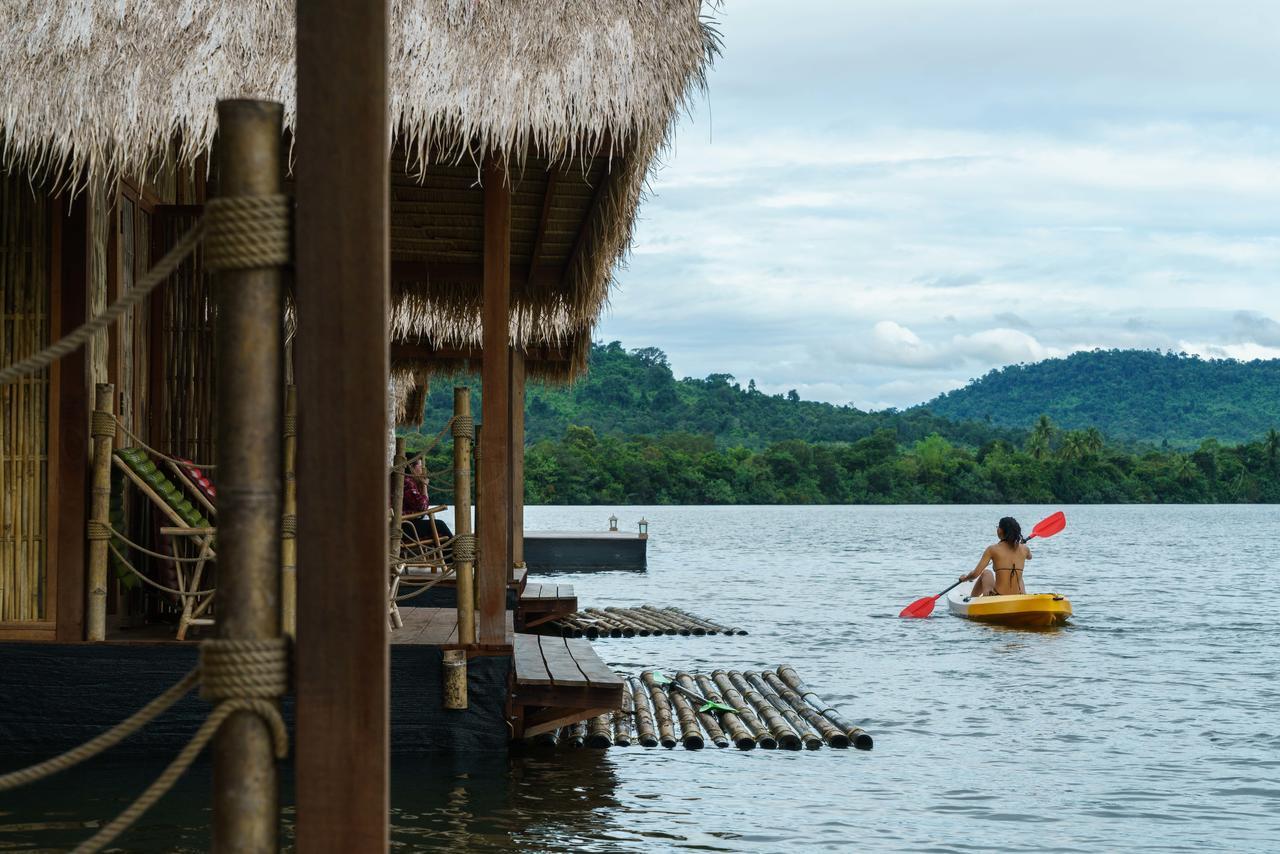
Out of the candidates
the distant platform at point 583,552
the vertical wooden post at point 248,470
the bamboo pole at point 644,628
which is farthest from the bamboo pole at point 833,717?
the distant platform at point 583,552

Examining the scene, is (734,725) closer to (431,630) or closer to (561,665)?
(561,665)

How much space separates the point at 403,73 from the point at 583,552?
55.2 ft

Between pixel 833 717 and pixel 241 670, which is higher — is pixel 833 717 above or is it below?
below

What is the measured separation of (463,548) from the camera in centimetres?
527

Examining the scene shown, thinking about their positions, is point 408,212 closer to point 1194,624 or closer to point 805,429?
point 1194,624

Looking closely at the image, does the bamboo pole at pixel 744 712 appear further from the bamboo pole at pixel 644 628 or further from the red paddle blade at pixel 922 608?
the red paddle blade at pixel 922 608

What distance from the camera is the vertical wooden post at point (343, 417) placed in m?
1.72

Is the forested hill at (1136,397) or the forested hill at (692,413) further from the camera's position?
the forested hill at (1136,397)

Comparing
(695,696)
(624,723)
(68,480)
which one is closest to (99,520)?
(68,480)

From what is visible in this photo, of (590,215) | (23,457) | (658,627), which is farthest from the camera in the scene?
(658,627)

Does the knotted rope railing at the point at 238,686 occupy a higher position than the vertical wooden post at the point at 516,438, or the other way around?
the vertical wooden post at the point at 516,438

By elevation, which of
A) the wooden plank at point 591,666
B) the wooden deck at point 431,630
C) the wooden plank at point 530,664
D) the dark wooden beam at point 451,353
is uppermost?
the dark wooden beam at point 451,353

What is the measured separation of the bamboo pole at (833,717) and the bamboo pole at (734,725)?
52 centimetres

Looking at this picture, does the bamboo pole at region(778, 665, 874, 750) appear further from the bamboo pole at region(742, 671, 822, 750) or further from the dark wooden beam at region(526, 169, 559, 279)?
the dark wooden beam at region(526, 169, 559, 279)
